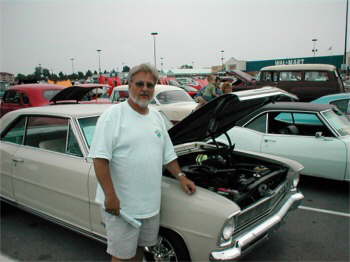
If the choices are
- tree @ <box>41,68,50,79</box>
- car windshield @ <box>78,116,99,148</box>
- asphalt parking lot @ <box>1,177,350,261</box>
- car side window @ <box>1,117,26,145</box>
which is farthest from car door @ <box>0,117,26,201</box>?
tree @ <box>41,68,50,79</box>

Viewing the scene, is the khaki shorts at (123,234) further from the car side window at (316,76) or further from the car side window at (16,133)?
the car side window at (316,76)

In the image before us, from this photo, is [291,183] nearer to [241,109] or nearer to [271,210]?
[271,210]

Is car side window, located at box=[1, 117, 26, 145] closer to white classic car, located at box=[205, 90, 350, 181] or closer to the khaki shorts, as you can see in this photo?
the khaki shorts

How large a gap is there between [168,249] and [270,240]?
1.40 m

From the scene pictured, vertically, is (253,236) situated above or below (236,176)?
below

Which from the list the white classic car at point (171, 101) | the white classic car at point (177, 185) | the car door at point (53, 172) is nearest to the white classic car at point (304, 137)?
A: the white classic car at point (177, 185)

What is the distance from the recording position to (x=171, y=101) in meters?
8.98

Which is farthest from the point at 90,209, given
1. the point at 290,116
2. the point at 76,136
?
the point at 290,116

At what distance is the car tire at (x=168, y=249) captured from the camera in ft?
7.47

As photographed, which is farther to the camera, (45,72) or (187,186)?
(45,72)

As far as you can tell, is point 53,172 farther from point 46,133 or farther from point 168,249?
point 168,249

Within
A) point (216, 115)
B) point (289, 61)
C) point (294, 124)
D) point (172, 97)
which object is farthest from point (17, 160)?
point (289, 61)

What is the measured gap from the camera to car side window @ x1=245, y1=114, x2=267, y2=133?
16.7ft

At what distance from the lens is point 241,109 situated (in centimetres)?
288
